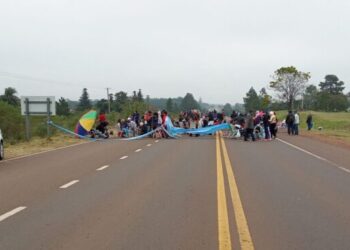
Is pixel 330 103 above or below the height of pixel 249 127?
above

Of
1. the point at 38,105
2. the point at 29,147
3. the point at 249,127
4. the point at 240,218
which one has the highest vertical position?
the point at 38,105

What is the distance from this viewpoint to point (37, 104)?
1243 inches

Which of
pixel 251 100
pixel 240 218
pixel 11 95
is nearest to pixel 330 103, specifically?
pixel 251 100

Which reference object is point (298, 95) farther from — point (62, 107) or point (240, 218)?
point (240, 218)

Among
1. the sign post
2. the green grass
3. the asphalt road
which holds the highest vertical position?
the sign post

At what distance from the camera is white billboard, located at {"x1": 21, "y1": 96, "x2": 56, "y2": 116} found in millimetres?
31391

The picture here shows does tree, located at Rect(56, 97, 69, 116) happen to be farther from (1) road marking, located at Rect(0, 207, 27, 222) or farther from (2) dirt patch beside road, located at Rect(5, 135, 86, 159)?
(1) road marking, located at Rect(0, 207, 27, 222)

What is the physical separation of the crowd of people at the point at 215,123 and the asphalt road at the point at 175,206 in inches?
603

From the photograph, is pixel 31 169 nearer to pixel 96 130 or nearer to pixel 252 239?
pixel 252 239

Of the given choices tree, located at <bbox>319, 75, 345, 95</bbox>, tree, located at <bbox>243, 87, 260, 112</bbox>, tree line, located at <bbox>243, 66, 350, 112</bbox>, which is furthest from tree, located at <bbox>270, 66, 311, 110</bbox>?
tree, located at <bbox>319, 75, 345, 95</bbox>

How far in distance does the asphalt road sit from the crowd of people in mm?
15316

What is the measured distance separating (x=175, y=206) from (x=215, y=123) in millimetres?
28775

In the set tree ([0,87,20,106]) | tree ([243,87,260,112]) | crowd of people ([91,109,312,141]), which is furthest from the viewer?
tree ([243,87,260,112])

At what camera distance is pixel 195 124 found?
3997cm
